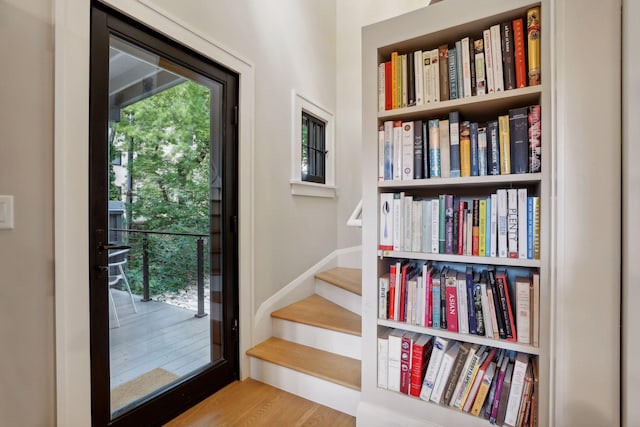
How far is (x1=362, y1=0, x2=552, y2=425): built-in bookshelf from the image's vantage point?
46.9 inches

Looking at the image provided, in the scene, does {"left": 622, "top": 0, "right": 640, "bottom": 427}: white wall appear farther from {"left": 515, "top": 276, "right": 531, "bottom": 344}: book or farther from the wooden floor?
the wooden floor

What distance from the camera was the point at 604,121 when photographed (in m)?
1.05

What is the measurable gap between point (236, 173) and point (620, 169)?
1.83m

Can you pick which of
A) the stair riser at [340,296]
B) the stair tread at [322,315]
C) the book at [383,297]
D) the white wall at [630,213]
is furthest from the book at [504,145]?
the stair riser at [340,296]

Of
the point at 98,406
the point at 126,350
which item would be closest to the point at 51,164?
the point at 126,350

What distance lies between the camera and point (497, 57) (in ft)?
4.08

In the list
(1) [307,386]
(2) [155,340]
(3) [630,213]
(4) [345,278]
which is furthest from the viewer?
(4) [345,278]

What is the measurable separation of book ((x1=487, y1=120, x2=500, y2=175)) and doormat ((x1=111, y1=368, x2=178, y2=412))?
1.90 meters

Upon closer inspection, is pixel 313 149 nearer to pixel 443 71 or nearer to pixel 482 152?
pixel 443 71

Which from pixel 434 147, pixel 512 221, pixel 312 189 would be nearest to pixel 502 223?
pixel 512 221

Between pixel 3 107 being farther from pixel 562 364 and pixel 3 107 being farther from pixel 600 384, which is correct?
pixel 600 384

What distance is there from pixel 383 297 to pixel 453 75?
1.06 m

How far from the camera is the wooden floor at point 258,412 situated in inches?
63.3

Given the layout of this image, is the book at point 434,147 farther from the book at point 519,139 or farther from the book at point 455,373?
the book at point 455,373
